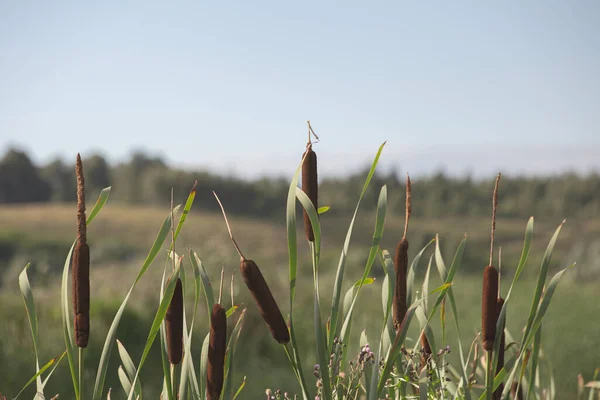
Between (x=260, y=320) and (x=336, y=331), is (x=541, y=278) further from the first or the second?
(x=260, y=320)

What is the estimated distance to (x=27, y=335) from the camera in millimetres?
4945

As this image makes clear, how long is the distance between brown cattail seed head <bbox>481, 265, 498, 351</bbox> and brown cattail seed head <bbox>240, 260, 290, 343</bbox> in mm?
331

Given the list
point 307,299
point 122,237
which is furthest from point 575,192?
point 307,299

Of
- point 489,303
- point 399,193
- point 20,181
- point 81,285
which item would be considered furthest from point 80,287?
point 20,181

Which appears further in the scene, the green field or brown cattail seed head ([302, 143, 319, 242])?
the green field

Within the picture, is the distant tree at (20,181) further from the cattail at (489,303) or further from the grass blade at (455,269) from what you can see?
the cattail at (489,303)

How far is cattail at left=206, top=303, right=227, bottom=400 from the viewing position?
817mm

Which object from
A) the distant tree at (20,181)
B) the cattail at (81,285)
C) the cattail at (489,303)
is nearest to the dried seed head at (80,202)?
the cattail at (81,285)

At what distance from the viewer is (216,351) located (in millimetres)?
828

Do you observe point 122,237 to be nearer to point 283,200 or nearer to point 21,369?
point 283,200

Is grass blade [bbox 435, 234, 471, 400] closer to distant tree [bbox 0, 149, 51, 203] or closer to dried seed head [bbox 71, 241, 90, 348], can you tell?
dried seed head [bbox 71, 241, 90, 348]

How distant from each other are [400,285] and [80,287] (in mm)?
505

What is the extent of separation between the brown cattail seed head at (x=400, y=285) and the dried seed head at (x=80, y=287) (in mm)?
484

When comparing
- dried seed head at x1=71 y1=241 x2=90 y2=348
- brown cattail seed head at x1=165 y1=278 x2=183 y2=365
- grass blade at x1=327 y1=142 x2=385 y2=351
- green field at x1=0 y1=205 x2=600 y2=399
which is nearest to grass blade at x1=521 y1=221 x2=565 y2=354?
green field at x1=0 y1=205 x2=600 y2=399
